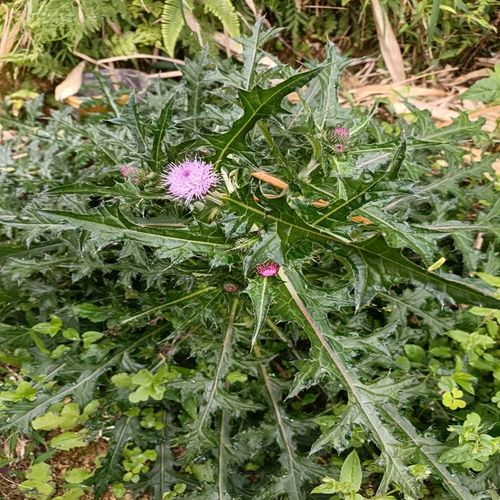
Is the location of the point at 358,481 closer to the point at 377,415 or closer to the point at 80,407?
the point at 377,415

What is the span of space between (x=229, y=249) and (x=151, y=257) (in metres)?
0.63

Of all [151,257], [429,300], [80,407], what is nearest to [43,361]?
[80,407]

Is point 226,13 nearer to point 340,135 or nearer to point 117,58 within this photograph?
point 117,58

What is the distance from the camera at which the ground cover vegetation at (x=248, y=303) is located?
5.03ft

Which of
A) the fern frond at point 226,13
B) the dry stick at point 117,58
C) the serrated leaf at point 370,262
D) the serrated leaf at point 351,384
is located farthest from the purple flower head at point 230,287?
the dry stick at point 117,58

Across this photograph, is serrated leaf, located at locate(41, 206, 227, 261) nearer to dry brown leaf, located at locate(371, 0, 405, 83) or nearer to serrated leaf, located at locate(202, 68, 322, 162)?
serrated leaf, located at locate(202, 68, 322, 162)

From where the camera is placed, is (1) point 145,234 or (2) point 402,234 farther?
(2) point 402,234

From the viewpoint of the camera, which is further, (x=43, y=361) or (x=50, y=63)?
(x=50, y=63)

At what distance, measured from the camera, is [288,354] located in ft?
7.49

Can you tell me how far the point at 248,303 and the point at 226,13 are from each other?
4.83ft

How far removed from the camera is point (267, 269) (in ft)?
5.08

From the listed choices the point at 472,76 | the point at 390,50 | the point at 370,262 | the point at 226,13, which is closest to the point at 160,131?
the point at 370,262

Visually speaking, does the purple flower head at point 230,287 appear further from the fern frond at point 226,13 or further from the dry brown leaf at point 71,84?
the dry brown leaf at point 71,84

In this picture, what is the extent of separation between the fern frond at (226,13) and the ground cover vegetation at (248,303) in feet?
1.06
